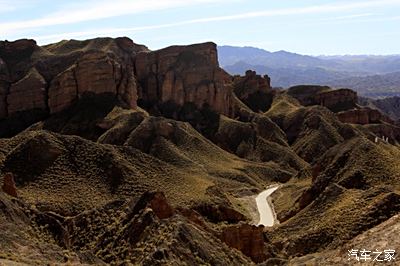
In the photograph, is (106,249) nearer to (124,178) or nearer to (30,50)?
(124,178)

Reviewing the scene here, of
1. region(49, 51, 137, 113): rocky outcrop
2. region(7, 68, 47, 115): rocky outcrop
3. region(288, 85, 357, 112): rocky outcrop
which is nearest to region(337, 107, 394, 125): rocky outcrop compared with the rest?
region(288, 85, 357, 112): rocky outcrop

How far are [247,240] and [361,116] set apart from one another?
11052 cm

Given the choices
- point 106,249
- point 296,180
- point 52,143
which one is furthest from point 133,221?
point 296,180

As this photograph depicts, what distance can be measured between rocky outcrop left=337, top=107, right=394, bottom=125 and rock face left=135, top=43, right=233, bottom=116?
31.4 meters

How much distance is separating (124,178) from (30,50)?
72486mm

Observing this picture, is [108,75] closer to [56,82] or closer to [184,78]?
[56,82]

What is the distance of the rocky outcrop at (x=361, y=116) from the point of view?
154125 millimetres

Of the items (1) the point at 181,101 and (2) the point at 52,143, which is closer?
(2) the point at 52,143

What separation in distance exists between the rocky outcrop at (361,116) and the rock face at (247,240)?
105 meters

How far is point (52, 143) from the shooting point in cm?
7644

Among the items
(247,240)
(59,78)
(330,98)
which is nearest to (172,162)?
(59,78)

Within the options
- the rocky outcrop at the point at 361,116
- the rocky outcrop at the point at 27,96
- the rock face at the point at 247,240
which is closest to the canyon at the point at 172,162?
the rock face at the point at 247,240

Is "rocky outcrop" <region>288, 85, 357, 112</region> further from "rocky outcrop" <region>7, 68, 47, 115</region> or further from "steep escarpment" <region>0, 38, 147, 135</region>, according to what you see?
"rocky outcrop" <region>7, 68, 47, 115</region>

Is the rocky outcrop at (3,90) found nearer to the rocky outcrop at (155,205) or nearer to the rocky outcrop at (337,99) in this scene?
the rocky outcrop at (155,205)
